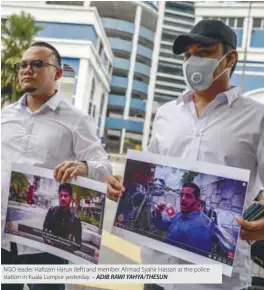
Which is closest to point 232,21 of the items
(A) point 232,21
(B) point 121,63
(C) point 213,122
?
(A) point 232,21

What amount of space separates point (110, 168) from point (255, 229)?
18.0 inches

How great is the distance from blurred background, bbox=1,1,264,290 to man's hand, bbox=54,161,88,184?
0.28 meters

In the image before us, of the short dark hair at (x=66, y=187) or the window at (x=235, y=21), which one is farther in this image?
the window at (x=235, y=21)

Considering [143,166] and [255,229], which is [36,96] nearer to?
[143,166]

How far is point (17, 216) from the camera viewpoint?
1.14 m

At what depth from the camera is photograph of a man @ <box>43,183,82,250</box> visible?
3.47 feet

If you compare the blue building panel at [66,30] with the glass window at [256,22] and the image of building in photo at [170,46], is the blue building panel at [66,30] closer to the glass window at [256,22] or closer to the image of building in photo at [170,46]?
the image of building in photo at [170,46]

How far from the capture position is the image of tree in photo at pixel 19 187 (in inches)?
43.3

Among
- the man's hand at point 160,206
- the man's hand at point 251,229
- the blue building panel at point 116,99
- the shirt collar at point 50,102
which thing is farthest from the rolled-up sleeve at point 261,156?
the blue building panel at point 116,99

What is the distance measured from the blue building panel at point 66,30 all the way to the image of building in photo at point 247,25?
1.44ft

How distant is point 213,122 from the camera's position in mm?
910

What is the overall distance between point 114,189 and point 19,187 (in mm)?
313

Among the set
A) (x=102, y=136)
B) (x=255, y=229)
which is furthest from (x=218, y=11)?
(x=255, y=229)

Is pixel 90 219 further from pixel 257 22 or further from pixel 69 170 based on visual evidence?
pixel 257 22
